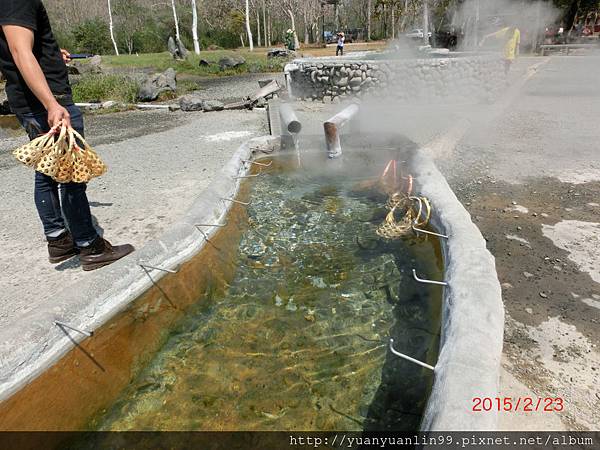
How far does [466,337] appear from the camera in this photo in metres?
2.02

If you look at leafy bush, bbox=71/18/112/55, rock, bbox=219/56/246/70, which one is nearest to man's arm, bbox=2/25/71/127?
rock, bbox=219/56/246/70

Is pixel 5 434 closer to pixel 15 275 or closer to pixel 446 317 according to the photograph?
pixel 15 275

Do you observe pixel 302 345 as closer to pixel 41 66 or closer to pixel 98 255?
pixel 98 255

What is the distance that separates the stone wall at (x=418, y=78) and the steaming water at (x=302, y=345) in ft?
26.8

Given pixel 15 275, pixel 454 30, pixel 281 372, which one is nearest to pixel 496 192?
pixel 281 372

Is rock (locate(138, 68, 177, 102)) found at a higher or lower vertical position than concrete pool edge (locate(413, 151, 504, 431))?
higher

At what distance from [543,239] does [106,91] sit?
48.8ft

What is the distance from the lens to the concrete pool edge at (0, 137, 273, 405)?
7.04 feet

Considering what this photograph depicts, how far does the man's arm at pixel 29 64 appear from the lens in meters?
2.56

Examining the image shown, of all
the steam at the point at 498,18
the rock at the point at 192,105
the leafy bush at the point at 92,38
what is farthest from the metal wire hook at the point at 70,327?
the leafy bush at the point at 92,38

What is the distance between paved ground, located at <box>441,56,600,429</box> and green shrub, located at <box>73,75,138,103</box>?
1124cm

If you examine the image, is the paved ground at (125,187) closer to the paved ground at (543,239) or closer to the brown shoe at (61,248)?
the brown shoe at (61,248)

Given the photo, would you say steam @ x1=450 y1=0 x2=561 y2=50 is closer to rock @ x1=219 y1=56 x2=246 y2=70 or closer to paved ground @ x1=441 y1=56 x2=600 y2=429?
rock @ x1=219 y1=56 x2=246 y2=70

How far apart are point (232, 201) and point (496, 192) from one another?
332 cm
